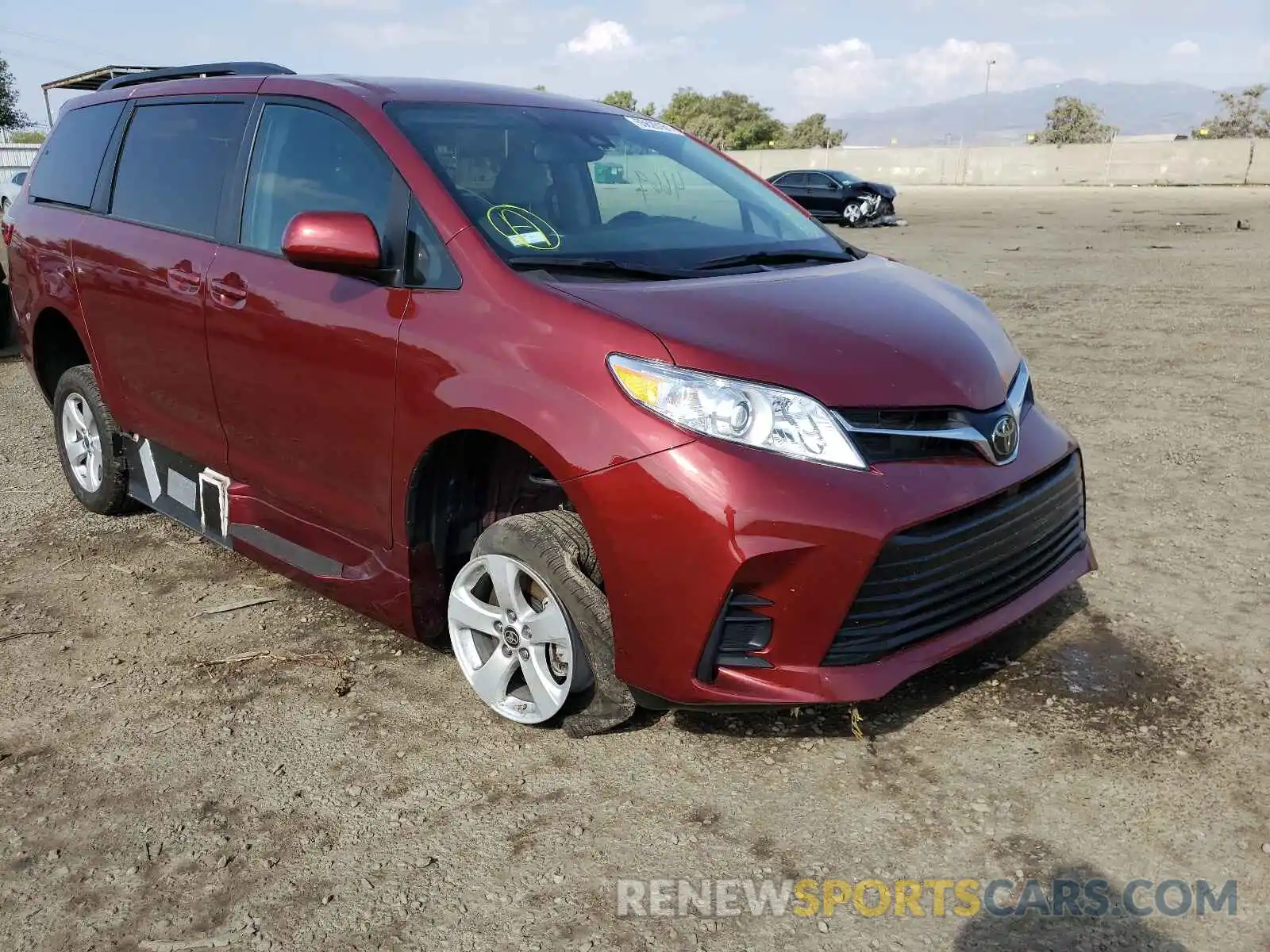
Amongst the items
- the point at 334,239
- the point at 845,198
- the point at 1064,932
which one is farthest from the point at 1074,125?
the point at 1064,932

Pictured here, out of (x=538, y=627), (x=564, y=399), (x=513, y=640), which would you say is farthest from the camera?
(x=513, y=640)

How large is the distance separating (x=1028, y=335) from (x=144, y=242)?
726 centimetres

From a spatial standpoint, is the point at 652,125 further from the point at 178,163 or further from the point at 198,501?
the point at 198,501

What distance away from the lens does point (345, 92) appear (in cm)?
340

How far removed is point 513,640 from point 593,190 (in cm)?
157

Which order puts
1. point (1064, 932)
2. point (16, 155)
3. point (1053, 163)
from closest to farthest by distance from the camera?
1. point (1064, 932)
2. point (16, 155)
3. point (1053, 163)

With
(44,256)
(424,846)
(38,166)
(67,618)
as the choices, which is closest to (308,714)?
(424,846)

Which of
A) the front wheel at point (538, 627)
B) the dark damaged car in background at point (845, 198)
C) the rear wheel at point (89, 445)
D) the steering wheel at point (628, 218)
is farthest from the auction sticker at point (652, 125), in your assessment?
the dark damaged car in background at point (845, 198)

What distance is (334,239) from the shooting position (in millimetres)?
2988

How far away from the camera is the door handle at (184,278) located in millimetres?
3742

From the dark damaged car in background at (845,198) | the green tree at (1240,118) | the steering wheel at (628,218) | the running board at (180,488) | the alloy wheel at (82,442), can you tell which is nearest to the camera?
the steering wheel at (628,218)

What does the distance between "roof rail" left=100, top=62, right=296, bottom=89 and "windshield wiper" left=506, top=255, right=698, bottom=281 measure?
1.45m

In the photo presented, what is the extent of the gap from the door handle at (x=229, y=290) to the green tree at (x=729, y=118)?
82.7m

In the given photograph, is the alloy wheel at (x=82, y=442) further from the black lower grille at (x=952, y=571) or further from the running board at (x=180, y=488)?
the black lower grille at (x=952, y=571)
